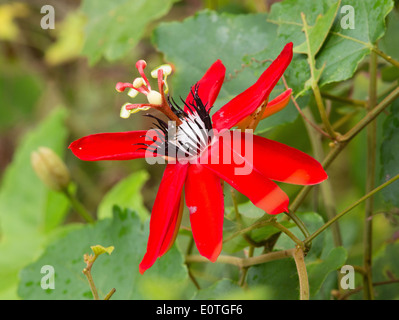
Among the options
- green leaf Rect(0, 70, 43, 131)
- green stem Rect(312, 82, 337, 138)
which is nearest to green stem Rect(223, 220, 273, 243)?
green stem Rect(312, 82, 337, 138)

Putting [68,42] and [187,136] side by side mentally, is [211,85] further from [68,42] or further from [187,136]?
[68,42]

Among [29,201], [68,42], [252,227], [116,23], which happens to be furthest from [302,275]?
[68,42]

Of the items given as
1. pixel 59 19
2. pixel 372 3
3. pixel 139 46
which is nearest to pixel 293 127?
pixel 372 3

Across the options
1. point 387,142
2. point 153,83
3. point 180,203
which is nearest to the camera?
point 180,203

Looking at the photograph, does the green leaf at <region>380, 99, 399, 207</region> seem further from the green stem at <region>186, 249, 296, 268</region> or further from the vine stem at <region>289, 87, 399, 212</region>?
the green stem at <region>186, 249, 296, 268</region>

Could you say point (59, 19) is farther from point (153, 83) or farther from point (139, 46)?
point (153, 83)

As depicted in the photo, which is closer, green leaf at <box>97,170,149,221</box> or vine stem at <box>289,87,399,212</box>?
vine stem at <box>289,87,399,212</box>
